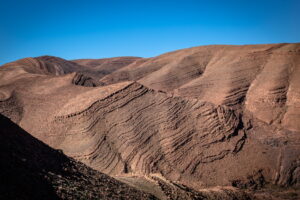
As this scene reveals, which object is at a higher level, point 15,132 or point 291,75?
point 291,75

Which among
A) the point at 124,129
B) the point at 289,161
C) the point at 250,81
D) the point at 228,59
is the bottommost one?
the point at 289,161

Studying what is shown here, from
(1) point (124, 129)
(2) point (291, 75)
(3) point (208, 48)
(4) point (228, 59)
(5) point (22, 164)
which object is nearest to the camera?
(5) point (22, 164)

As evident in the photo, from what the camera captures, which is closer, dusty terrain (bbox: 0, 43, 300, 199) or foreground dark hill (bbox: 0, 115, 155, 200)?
foreground dark hill (bbox: 0, 115, 155, 200)

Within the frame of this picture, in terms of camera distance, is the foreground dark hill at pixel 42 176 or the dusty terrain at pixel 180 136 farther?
the dusty terrain at pixel 180 136

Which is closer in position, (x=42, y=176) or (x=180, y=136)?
(x=42, y=176)

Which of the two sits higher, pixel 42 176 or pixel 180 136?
pixel 42 176

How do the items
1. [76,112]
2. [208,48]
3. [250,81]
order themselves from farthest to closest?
1. [208,48]
2. [250,81]
3. [76,112]

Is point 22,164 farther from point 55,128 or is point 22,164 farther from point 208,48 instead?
point 208,48

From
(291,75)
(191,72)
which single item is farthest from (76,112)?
(191,72)
